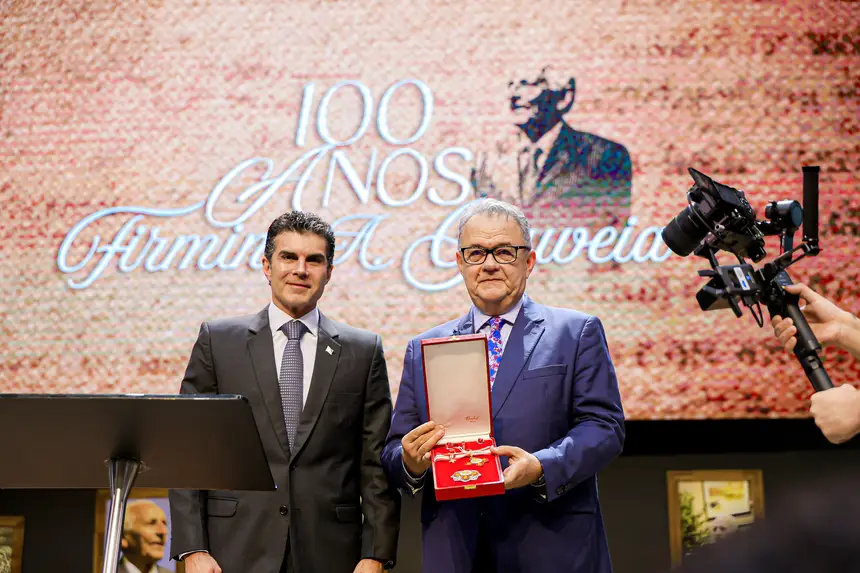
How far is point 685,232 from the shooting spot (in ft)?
8.04

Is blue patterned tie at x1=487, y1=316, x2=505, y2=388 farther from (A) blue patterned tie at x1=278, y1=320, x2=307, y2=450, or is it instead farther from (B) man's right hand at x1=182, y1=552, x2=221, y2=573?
(B) man's right hand at x1=182, y1=552, x2=221, y2=573

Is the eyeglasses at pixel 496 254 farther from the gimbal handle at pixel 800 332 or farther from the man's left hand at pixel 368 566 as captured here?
the man's left hand at pixel 368 566

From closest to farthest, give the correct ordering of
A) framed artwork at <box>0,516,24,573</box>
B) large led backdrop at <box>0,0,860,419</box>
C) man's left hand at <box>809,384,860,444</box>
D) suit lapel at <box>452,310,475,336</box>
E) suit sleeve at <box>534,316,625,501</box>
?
man's left hand at <box>809,384,860,444</box>
suit sleeve at <box>534,316,625,501</box>
suit lapel at <box>452,310,475,336</box>
large led backdrop at <box>0,0,860,419</box>
framed artwork at <box>0,516,24,573</box>

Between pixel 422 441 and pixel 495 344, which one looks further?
pixel 495 344

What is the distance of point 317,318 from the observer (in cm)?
275

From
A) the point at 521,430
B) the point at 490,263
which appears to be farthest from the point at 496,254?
the point at 521,430

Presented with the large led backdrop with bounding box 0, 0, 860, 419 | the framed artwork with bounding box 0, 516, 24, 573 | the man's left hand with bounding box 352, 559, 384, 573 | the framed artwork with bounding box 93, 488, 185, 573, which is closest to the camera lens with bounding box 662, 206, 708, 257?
the man's left hand with bounding box 352, 559, 384, 573

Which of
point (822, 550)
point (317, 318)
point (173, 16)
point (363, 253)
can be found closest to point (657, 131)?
point (363, 253)

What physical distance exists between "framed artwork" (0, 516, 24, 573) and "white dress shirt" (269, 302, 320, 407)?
2390 millimetres

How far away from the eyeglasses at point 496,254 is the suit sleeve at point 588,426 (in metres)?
0.28

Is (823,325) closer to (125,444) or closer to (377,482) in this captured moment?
(377,482)

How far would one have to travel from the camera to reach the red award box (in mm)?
2068

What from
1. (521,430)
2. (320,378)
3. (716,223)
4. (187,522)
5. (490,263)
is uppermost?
(716,223)

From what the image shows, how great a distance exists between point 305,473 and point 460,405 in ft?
2.17
